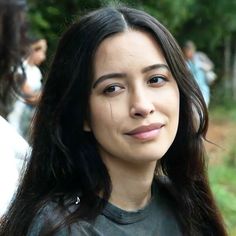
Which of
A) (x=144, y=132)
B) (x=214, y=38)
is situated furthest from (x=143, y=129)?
(x=214, y=38)

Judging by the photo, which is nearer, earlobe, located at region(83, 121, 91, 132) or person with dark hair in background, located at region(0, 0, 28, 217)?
earlobe, located at region(83, 121, 91, 132)

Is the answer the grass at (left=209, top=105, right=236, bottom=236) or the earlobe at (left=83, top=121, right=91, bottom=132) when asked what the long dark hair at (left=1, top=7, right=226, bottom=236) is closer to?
the earlobe at (left=83, top=121, right=91, bottom=132)

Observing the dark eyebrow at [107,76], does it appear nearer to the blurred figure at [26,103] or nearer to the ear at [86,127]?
the ear at [86,127]

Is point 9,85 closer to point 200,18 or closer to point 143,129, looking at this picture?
point 143,129

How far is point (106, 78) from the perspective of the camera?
1810mm

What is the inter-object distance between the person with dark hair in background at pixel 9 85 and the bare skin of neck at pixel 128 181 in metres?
0.59

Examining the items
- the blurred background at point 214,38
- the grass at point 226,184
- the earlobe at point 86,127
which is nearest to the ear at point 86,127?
the earlobe at point 86,127

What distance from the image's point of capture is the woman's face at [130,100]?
1787mm

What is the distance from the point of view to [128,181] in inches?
76.0

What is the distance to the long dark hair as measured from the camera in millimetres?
1830

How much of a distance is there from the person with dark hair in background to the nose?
0.80m

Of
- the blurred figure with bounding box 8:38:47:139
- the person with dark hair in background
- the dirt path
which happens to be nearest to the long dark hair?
the person with dark hair in background

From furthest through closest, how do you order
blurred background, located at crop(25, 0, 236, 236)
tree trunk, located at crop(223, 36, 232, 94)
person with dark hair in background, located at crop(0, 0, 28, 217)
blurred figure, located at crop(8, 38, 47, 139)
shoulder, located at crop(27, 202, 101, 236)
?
tree trunk, located at crop(223, 36, 232, 94) < blurred background, located at crop(25, 0, 236, 236) < blurred figure, located at crop(8, 38, 47, 139) < person with dark hair in background, located at crop(0, 0, 28, 217) < shoulder, located at crop(27, 202, 101, 236)

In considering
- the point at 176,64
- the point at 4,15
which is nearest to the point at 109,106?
the point at 176,64
